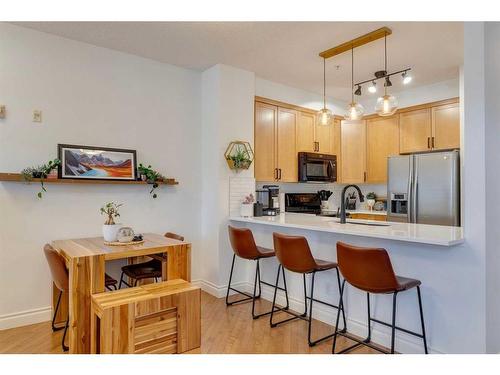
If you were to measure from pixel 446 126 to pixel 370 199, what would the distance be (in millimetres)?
1660

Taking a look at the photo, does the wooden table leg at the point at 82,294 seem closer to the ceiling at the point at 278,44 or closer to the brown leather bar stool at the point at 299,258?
the brown leather bar stool at the point at 299,258

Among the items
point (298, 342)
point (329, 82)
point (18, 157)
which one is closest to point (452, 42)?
point (329, 82)

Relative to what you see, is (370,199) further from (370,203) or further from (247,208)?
(247,208)

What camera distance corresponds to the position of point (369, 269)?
2139 millimetres

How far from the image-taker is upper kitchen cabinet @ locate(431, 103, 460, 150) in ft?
14.1

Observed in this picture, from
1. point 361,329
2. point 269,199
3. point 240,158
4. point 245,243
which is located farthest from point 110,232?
point 361,329

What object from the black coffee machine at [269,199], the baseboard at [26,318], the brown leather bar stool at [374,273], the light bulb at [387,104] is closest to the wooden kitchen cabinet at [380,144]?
the black coffee machine at [269,199]

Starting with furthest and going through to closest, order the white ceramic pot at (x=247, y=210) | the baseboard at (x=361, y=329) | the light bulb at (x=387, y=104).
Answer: the white ceramic pot at (x=247, y=210)
the light bulb at (x=387, y=104)
the baseboard at (x=361, y=329)

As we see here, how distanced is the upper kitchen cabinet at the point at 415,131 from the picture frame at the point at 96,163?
3.77m

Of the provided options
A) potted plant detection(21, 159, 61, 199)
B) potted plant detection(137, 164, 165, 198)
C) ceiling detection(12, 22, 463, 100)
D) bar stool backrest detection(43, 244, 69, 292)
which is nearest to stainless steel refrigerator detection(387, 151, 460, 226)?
ceiling detection(12, 22, 463, 100)

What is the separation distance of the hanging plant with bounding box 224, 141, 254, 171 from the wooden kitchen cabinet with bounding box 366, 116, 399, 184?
227 cm

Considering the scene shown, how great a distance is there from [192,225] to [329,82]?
107 inches

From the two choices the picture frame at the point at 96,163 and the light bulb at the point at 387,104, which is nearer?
the light bulb at the point at 387,104

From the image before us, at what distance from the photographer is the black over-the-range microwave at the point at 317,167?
15.6 ft
